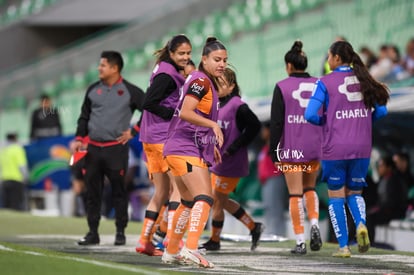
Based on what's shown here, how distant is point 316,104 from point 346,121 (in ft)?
1.07

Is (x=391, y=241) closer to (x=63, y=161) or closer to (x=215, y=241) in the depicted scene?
(x=215, y=241)

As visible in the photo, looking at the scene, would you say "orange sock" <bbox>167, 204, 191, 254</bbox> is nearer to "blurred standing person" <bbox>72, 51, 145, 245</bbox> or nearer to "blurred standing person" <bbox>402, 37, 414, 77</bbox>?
"blurred standing person" <bbox>72, 51, 145, 245</bbox>

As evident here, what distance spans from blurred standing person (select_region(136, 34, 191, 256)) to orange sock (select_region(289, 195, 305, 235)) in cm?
122

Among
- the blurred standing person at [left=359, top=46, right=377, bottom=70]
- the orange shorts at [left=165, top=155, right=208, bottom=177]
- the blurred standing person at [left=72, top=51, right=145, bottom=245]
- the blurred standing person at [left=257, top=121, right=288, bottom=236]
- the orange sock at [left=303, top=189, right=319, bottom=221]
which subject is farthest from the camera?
the blurred standing person at [left=359, top=46, right=377, bottom=70]

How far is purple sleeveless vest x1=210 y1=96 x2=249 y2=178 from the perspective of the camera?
12.6 m

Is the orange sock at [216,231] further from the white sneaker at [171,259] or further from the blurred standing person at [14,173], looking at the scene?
the blurred standing person at [14,173]

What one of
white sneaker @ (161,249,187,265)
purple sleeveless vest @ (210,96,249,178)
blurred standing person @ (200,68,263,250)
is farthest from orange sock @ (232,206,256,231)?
white sneaker @ (161,249,187,265)

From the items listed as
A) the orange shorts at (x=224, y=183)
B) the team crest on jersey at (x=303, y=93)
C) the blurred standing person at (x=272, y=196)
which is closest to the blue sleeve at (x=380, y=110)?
the team crest on jersey at (x=303, y=93)

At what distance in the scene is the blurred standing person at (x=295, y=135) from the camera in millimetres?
11977

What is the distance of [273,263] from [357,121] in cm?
161

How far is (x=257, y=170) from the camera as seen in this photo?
61.7ft

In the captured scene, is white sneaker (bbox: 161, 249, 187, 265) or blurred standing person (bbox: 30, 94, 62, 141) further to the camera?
blurred standing person (bbox: 30, 94, 62, 141)

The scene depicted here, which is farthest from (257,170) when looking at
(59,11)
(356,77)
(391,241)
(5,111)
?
(59,11)

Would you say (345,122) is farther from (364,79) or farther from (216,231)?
(216,231)
